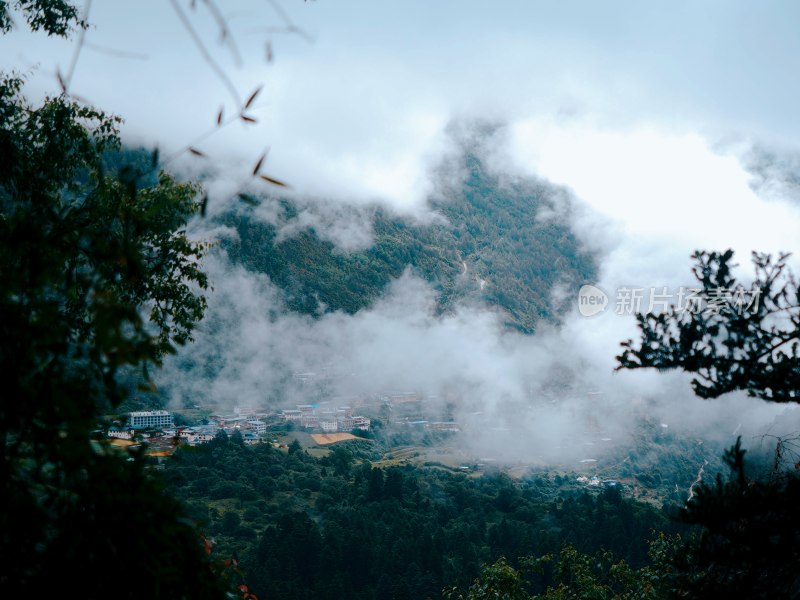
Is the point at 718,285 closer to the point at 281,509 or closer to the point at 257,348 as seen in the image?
the point at 281,509

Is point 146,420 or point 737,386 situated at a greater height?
point 737,386

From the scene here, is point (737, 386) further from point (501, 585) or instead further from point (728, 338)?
point (501, 585)

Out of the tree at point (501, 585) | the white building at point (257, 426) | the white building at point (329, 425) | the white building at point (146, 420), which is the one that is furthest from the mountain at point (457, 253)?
the tree at point (501, 585)

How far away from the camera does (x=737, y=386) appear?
17.6 ft

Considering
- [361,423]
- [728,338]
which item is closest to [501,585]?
[728,338]

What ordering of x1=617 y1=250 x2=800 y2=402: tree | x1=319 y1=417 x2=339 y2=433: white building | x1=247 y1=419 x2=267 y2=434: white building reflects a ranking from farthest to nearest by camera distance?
x1=319 y1=417 x2=339 y2=433: white building, x1=247 y1=419 x2=267 y2=434: white building, x1=617 y1=250 x2=800 y2=402: tree

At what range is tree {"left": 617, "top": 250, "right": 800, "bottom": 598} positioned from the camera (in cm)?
411

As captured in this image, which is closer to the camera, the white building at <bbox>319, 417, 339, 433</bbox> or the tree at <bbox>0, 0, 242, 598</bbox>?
the tree at <bbox>0, 0, 242, 598</bbox>

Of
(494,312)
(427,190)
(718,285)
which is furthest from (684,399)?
(718,285)

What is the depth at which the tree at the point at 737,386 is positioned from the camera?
162 inches

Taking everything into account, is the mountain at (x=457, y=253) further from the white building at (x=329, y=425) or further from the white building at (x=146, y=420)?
the white building at (x=146, y=420)

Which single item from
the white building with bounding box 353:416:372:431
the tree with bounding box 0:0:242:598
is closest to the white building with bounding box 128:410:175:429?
the tree with bounding box 0:0:242:598

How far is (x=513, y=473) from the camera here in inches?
2638

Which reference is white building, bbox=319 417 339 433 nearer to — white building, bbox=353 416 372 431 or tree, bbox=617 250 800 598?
white building, bbox=353 416 372 431
